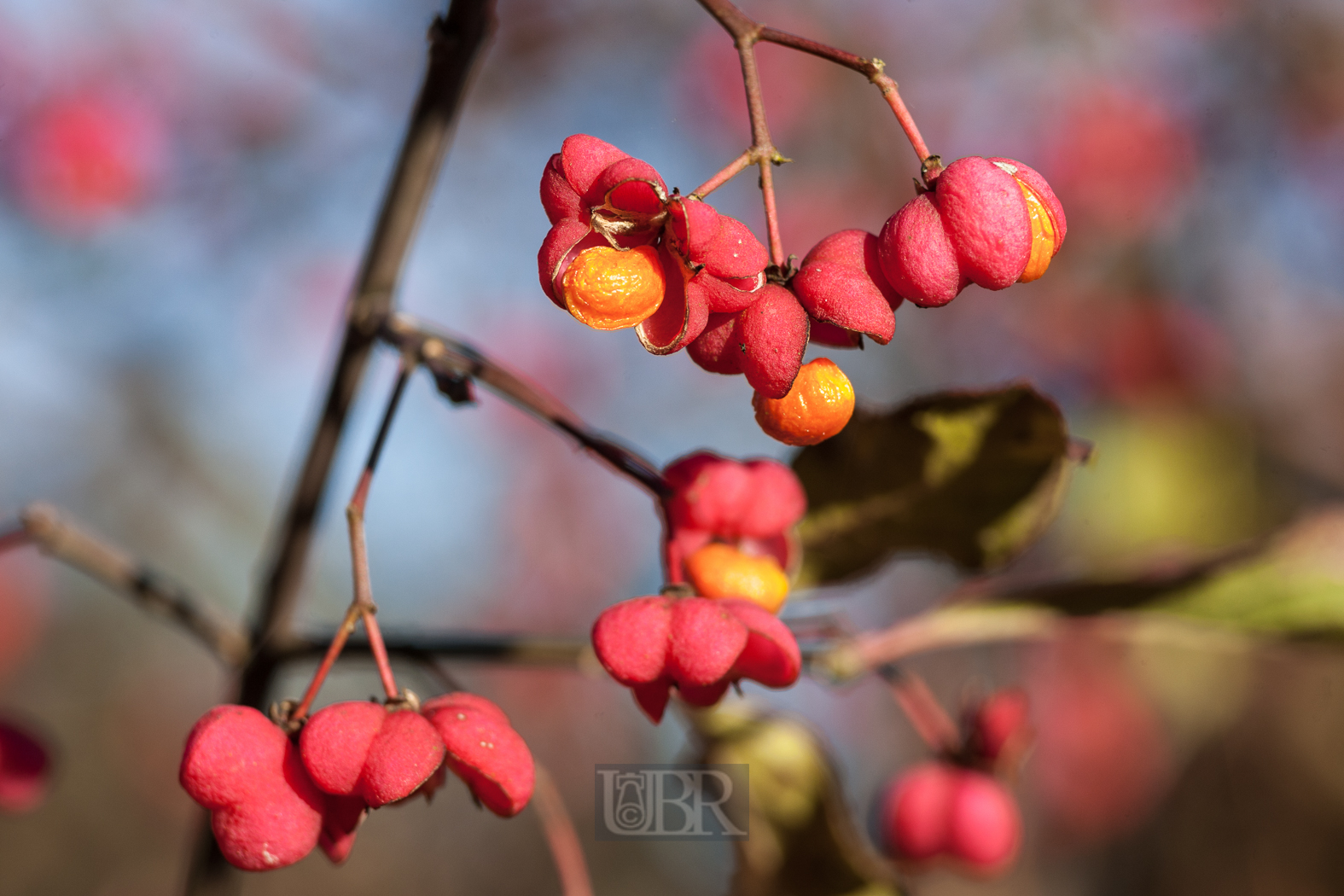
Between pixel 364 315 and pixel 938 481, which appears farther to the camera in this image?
pixel 938 481

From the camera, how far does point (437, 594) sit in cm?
350

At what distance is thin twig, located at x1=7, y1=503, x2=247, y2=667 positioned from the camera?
804 millimetres

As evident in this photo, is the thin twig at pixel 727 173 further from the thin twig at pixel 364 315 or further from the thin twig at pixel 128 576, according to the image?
the thin twig at pixel 128 576

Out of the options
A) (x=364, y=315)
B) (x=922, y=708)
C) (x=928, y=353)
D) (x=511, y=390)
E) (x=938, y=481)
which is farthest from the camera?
(x=928, y=353)

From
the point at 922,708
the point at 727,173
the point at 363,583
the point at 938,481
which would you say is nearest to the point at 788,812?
the point at 922,708

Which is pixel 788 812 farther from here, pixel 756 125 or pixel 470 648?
pixel 756 125

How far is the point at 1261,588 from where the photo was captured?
87 cm

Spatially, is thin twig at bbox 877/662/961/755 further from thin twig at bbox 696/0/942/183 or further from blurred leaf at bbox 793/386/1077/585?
thin twig at bbox 696/0/942/183

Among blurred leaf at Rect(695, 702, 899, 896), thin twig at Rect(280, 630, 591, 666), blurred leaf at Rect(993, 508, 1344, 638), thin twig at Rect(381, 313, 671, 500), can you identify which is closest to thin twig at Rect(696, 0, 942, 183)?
thin twig at Rect(381, 313, 671, 500)

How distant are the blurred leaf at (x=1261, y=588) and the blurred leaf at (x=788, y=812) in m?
0.31

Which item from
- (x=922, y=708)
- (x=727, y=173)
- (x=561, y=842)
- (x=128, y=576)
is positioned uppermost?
(x=727, y=173)

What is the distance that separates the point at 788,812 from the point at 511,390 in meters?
0.63

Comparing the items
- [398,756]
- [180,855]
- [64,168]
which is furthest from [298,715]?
[180,855]

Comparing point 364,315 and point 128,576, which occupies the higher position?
point 364,315
